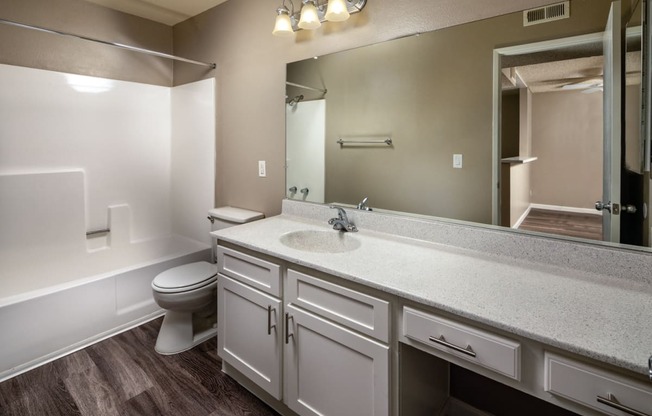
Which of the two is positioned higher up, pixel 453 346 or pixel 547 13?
pixel 547 13

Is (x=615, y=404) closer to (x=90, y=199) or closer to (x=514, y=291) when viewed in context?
(x=514, y=291)

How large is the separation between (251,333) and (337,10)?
169 centimetres

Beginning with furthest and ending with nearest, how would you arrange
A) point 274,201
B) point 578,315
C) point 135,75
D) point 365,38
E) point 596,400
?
point 135,75 < point 274,201 < point 365,38 < point 578,315 < point 596,400

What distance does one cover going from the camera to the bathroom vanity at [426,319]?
871 mm

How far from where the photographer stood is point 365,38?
1857mm

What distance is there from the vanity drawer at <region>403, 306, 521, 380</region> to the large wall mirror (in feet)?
2.07

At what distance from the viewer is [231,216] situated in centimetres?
238

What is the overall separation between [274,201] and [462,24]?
1.48 m

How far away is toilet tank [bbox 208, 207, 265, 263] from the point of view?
7.70 ft

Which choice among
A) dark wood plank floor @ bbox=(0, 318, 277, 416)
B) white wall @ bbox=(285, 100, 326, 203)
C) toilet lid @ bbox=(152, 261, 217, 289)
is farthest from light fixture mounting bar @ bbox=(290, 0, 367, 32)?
dark wood plank floor @ bbox=(0, 318, 277, 416)

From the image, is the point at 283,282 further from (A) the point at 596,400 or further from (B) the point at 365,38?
(B) the point at 365,38

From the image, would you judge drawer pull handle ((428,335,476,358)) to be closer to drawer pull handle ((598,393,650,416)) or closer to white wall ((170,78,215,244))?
drawer pull handle ((598,393,650,416))

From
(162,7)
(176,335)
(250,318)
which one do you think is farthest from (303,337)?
(162,7)

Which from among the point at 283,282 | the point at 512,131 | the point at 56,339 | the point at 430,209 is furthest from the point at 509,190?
the point at 56,339
